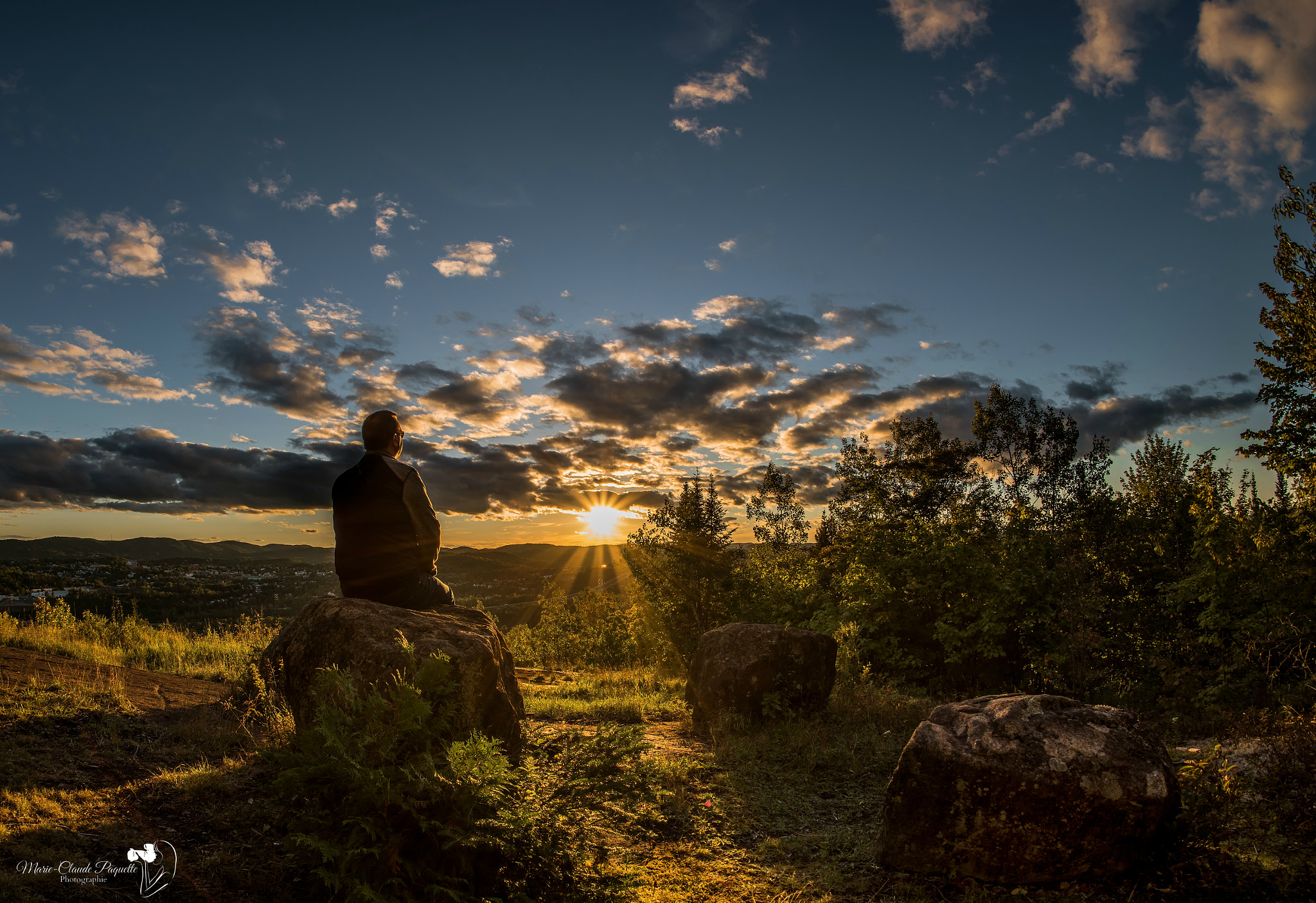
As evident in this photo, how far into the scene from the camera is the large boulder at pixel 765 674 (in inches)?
379

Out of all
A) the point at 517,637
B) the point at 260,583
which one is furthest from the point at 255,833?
the point at 260,583

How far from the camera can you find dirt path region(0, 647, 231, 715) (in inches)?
253

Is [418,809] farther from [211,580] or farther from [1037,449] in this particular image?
[211,580]

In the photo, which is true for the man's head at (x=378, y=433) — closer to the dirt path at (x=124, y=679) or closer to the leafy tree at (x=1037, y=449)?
the dirt path at (x=124, y=679)

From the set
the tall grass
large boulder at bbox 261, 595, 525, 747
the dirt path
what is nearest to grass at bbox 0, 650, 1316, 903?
the dirt path

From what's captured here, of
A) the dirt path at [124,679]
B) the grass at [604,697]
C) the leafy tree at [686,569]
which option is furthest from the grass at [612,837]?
the leafy tree at [686,569]

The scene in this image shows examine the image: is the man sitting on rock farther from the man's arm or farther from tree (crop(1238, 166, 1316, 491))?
tree (crop(1238, 166, 1316, 491))

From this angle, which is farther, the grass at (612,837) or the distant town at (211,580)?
the distant town at (211,580)

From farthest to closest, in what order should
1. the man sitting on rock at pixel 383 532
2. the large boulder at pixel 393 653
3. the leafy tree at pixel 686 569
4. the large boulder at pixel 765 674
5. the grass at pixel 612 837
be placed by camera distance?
1. the leafy tree at pixel 686 569
2. the large boulder at pixel 765 674
3. the man sitting on rock at pixel 383 532
4. the large boulder at pixel 393 653
5. the grass at pixel 612 837

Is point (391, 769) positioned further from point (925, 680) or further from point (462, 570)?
point (462, 570)

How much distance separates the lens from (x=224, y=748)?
5.29m

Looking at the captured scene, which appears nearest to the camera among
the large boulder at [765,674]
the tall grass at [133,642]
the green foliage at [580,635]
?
the tall grass at [133,642]

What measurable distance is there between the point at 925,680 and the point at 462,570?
109 meters

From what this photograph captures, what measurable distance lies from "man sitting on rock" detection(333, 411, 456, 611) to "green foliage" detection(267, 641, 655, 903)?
4.90ft
